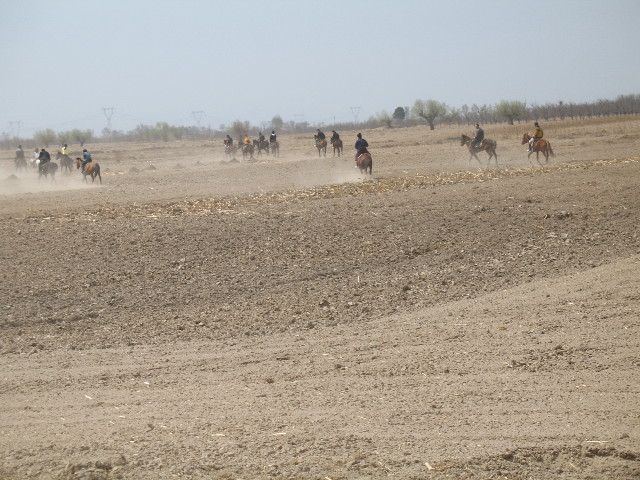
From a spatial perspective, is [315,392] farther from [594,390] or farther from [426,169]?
[426,169]

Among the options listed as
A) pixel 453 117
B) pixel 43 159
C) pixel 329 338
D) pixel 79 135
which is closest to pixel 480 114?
pixel 453 117

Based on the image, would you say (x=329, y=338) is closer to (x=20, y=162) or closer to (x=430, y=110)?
(x=20, y=162)

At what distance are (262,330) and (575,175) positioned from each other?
52.4ft

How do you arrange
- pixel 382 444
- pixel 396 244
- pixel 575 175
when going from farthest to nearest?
pixel 575 175 → pixel 396 244 → pixel 382 444

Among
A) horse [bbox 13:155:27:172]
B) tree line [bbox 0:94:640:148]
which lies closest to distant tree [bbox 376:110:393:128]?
tree line [bbox 0:94:640:148]

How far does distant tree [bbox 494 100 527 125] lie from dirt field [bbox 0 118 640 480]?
238ft

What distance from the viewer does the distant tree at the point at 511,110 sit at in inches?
3559

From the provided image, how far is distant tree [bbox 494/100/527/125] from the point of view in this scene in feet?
297

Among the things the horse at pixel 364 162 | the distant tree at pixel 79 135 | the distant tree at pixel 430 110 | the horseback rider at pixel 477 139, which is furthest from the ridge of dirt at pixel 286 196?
the distant tree at pixel 79 135

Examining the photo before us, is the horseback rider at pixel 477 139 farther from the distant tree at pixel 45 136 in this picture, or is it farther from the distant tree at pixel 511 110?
the distant tree at pixel 45 136

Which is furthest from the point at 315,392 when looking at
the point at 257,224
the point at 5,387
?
the point at 257,224

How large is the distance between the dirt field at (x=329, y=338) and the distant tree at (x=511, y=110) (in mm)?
72542

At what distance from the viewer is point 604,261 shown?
1326cm

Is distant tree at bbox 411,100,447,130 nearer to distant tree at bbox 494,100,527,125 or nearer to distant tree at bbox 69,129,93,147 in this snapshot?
distant tree at bbox 494,100,527,125
